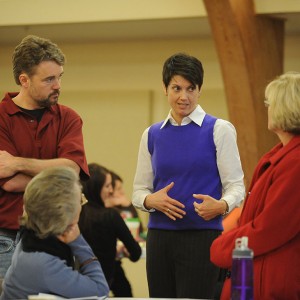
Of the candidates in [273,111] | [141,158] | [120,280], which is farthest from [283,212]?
[120,280]

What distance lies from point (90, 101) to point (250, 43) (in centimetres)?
264

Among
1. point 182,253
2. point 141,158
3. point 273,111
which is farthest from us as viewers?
point 141,158

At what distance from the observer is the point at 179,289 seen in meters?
3.60

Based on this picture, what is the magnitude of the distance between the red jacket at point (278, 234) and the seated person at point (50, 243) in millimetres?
584

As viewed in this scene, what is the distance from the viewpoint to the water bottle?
8.55 feet

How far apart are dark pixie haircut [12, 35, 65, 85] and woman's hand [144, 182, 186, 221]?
77 cm

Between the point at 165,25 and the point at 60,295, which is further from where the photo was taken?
the point at 165,25

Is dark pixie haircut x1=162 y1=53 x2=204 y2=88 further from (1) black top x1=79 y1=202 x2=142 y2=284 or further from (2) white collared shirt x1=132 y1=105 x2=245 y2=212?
(1) black top x1=79 y1=202 x2=142 y2=284

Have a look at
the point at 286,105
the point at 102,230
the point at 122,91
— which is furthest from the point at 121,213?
the point at 286,105

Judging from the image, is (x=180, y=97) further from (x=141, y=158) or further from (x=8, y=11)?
(x=8, y=11)

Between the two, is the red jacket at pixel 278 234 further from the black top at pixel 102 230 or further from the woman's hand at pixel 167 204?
the black top at pixel 102 230

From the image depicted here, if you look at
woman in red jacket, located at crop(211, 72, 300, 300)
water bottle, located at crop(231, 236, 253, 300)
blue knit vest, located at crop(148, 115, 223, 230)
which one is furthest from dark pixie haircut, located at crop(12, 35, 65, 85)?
water bottle, located at crop(231, 236, 253, 300)

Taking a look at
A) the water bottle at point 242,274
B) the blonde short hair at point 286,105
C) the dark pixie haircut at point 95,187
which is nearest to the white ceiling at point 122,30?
the dark pixie haircut at point 95,187

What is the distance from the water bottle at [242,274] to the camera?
2.61 m
